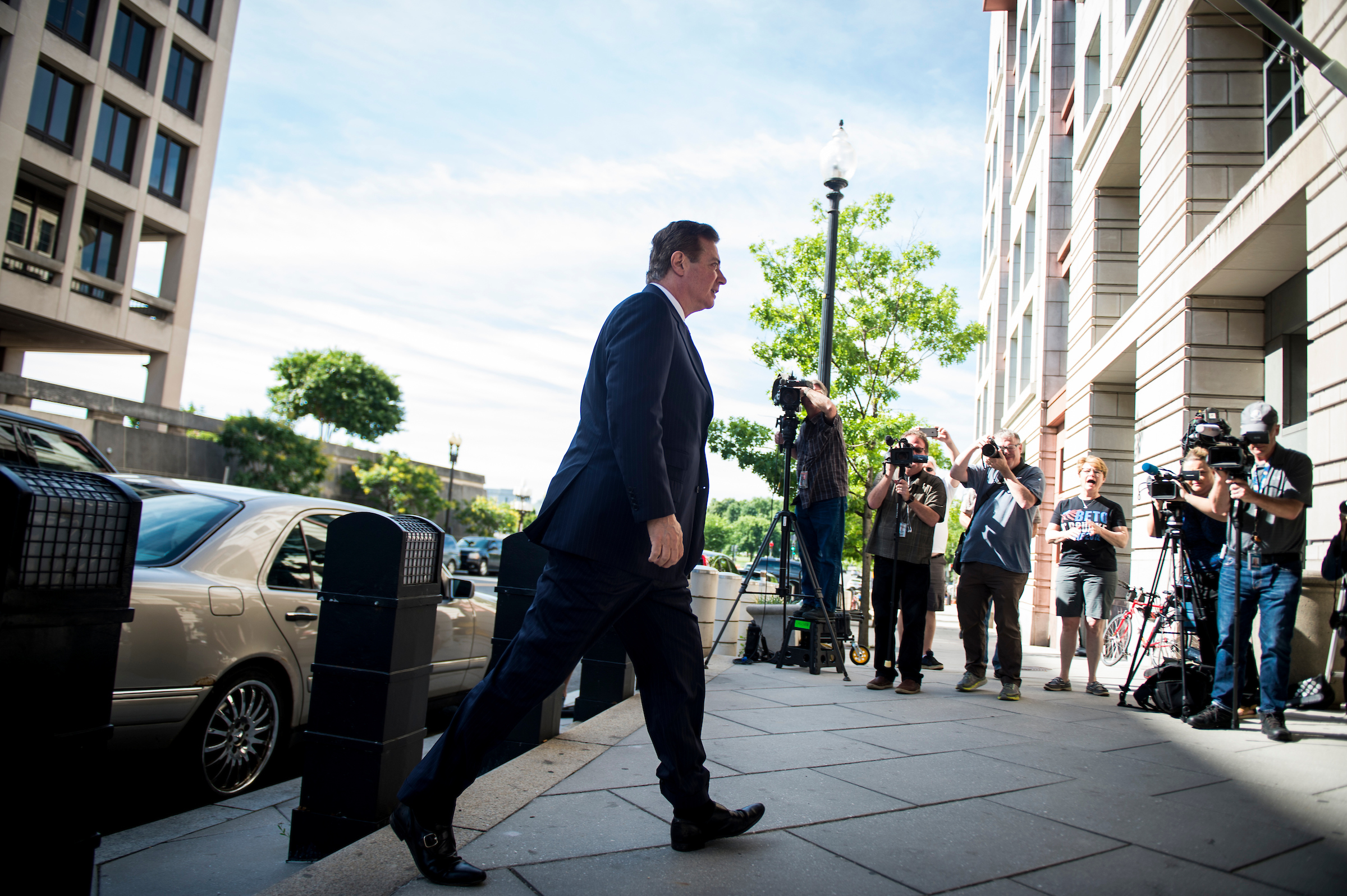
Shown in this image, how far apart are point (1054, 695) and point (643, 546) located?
226 inches

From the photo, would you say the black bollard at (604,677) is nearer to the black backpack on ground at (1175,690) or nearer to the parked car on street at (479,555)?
the black backpack on ground at (1175,690)

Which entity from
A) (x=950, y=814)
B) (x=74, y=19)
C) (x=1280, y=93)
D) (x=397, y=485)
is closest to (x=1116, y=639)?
(x=1280, y=93)

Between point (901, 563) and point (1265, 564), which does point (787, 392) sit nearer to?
point (901, 563)

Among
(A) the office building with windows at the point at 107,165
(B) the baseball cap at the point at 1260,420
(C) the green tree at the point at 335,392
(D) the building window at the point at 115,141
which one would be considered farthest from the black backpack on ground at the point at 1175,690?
(C) the green tree at the point at 335,392

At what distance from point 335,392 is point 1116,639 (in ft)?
221

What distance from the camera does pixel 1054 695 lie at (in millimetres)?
7066

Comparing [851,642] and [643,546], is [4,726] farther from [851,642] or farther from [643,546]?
[851,642]

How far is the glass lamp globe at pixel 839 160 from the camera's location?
30.1 feet

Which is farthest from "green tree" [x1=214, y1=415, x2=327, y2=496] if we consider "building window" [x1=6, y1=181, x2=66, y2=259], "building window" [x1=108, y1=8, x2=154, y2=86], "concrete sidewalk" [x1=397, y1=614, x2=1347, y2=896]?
"concrete sidewalk" [x1=397, y1=614, x2=1347, y2=896]

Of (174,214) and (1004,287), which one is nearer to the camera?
(1004,287)

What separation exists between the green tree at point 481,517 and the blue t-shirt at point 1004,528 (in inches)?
1811

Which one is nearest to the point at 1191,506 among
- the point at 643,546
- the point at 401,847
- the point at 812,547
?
the point at 812,547

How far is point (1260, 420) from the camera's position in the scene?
5465mm

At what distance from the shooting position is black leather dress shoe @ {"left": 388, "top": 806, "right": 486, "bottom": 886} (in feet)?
7.66
